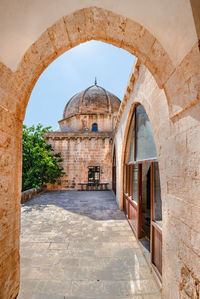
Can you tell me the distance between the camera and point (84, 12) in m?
1.66

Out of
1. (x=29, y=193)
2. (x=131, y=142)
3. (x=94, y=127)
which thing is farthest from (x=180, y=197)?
(x=94, y=127)

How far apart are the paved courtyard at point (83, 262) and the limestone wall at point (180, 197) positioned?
756 mm

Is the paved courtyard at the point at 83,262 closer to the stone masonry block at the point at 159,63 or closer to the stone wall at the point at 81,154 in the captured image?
the stone masonry block at the point at 159,63

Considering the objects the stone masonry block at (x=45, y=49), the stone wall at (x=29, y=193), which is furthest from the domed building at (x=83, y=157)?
the stone masonry block at (x=45, y=49)

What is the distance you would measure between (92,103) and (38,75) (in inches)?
633

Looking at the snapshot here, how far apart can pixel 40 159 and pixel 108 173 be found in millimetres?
5907

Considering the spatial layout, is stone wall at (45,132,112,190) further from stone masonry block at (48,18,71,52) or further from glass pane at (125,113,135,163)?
stone masonry block at (48,18,71,52)

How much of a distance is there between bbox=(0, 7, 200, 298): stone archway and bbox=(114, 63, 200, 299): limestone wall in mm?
238

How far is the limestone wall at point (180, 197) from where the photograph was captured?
4.47 feet

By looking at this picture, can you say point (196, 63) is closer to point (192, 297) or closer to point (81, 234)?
point (192, 297)

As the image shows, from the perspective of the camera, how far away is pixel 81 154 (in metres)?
13.3

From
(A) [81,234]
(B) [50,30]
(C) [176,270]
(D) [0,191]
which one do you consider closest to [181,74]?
(B) [50,30]

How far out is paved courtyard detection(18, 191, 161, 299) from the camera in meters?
2.28

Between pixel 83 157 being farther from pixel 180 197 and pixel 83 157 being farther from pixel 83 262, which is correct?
pixel 180 197
